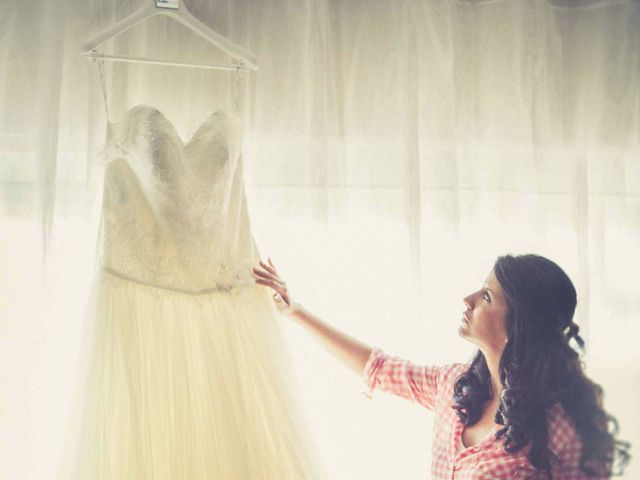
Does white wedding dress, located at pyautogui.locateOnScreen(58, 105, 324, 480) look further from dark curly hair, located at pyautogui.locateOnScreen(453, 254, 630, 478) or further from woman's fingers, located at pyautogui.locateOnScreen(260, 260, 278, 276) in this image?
dark curly hair, located at pyautogui.locateOnScreen(453, 254, 630, 478)

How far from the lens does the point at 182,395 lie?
45.1 inches

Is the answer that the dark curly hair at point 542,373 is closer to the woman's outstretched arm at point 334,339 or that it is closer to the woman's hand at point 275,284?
the woman's outstretched arm at point 334,339

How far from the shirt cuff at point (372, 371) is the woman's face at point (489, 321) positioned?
0.69 feet

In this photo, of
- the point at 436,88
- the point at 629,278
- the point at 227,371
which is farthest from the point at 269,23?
the point at 629,278

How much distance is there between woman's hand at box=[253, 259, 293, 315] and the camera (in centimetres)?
130

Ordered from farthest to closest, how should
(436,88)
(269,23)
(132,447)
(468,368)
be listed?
1. (436,88)
2. (269,23)
3. (468,368)
4. (132,447)

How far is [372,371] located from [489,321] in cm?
29

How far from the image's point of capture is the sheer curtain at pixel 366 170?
1.36 meters

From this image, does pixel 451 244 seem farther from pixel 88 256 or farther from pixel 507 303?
pixel 88 256

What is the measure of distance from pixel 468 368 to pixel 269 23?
0.92m

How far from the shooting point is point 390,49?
1.59 metres

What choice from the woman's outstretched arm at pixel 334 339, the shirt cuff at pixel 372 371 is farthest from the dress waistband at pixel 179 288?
the shirt cuff at pixel 372 371

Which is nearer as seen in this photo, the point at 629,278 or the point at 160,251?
Result: the point at 160,251

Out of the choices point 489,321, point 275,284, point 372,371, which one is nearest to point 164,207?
point 275,284
